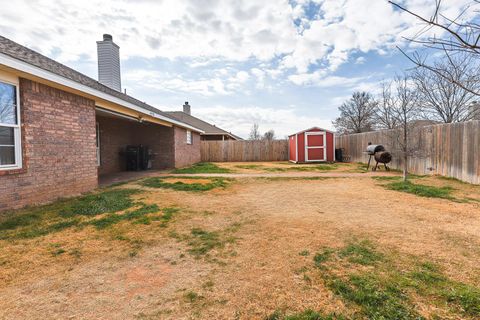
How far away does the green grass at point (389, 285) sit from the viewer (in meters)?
1.74

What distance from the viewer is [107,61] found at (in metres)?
11.2

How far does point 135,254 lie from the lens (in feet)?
9.20

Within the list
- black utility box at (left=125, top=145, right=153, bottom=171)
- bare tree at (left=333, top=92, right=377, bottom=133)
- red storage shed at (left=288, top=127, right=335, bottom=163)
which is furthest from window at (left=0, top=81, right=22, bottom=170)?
bare tree at (left=333, top=92, right=377, bottom=133)

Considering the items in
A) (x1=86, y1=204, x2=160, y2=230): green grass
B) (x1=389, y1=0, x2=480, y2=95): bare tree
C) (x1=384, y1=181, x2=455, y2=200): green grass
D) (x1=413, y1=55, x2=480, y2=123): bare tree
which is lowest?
(x1=86, y1=204, x2=160, y2=230): green grass

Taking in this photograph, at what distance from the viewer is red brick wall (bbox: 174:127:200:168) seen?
1303 cm

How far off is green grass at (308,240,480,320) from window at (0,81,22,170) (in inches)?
218

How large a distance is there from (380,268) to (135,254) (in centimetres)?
272

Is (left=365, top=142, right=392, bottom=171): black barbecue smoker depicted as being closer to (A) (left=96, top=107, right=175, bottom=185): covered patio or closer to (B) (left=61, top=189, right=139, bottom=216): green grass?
(A) (left=96, top=107, right=175, bottom=185): covered patio

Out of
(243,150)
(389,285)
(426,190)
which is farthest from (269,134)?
(389,285)

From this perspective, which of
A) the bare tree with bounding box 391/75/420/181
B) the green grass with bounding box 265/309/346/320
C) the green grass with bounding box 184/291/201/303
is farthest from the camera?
the bare tree with bounding box 391/75/420/181

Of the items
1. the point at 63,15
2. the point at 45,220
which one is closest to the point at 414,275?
the point at 45,220

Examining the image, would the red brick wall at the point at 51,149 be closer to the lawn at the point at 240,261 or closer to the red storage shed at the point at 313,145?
the lawn at the point at 240,261

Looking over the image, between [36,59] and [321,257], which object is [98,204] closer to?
[36,59]

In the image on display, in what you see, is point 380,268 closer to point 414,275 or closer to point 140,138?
point 414,275
